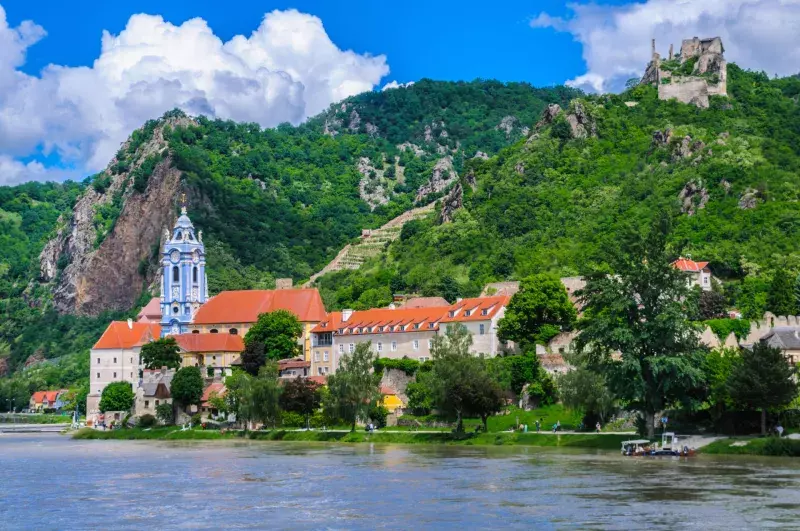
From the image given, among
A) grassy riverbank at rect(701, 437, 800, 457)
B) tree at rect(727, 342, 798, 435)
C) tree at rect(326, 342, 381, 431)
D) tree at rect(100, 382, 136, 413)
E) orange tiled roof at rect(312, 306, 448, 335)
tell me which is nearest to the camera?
grassy riverbank at rect(701, 437, 800, 457)

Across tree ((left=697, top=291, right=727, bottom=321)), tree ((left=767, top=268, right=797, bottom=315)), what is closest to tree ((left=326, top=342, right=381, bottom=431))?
tree ((left=697, top=291, right=727, bottom=321))

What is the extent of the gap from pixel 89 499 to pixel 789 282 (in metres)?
62.2

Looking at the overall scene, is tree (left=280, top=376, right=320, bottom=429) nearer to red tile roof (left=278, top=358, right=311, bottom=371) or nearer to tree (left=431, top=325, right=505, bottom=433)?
red tile roof (left=278, top=358, right=311, bottom=371)

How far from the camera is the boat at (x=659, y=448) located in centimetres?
6406

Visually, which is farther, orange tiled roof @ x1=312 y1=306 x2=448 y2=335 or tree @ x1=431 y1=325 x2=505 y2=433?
orange tiled roof @ x1=312 y1=306 x2=448 y2=335

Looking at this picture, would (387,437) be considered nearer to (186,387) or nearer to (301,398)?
(301,398)

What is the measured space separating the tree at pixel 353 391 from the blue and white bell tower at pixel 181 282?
49855 mm

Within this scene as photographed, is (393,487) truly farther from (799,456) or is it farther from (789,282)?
(789,282)

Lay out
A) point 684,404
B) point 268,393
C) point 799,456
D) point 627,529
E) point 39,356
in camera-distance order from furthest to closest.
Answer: point 39,356 → point 268,393 → point 684,404 → point 799,456 → point 627,529

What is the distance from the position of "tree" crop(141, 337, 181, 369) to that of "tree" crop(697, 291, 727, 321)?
167ft

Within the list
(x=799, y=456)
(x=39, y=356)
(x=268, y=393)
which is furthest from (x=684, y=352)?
(x=39, y=356)

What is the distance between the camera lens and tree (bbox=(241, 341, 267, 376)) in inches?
4387

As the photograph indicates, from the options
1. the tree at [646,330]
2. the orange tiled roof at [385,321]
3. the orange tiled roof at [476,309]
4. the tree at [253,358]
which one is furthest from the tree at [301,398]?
the tree at [646,330]

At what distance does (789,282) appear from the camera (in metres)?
95.1
